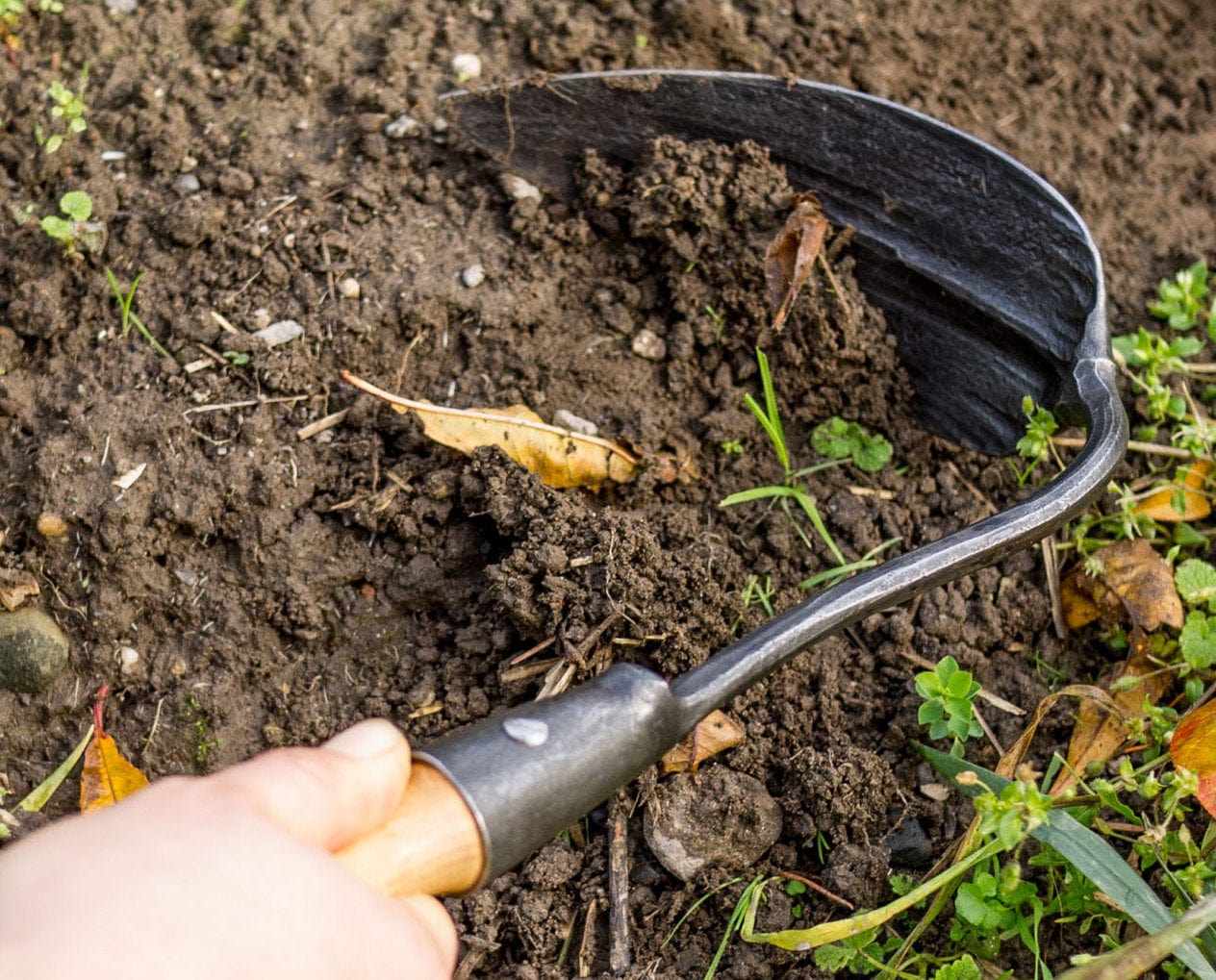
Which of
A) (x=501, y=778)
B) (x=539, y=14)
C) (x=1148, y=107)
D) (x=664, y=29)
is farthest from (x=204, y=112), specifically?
(x=1148, y=107)

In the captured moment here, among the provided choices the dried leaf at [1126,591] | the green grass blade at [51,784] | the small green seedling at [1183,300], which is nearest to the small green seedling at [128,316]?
the green grass blade at [51,784]

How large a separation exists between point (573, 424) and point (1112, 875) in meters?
1.05

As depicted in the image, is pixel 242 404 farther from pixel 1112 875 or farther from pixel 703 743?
pixel 1112 875

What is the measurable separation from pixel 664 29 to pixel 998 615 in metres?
1.35

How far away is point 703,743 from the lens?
1633 millimetres

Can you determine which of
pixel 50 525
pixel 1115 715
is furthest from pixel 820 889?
pixel 50 525

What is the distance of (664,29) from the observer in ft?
7.41

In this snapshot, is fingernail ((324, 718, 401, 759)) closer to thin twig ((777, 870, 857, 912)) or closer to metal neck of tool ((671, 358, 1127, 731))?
metal neck of tool ((671, 358, 1127, 731))

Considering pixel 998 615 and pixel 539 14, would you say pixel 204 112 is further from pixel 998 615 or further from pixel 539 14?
pixel 998 615

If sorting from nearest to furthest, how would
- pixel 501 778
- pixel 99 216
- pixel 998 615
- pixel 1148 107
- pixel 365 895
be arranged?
pixel 365 895 → pixel 501 778 → pixel 998 615 → pixel 99 216 → pixel 1148 107

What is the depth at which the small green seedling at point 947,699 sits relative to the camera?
5.19ft

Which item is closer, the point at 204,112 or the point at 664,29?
the point at 204,112

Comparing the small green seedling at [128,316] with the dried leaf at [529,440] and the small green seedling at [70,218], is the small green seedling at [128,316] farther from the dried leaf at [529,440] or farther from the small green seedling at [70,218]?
the dried leaf at [529,440]

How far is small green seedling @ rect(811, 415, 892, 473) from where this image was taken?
1974 millimetres
